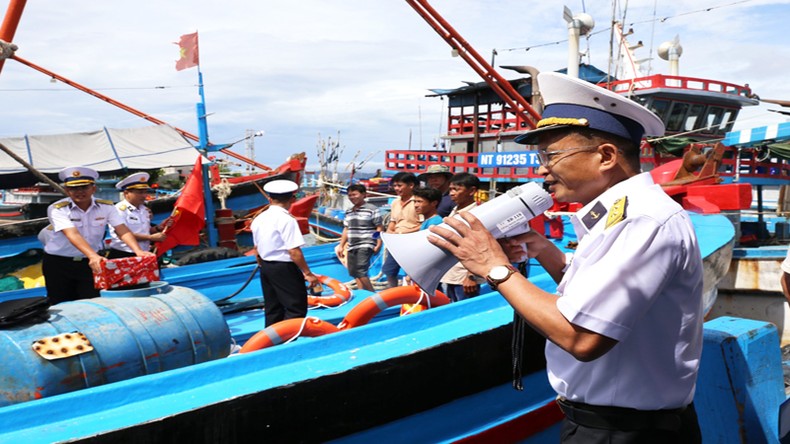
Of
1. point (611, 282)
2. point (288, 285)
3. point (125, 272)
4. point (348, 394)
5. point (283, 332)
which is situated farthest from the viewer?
point (288, 285)

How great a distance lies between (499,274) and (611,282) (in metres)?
0.26

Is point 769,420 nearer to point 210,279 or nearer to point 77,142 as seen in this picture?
point 210,279

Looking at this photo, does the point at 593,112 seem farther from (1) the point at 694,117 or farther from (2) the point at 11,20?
(1) the point at 694,117

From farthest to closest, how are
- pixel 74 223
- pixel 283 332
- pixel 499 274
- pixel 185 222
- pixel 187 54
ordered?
pixel 187 54 < pixel 185 222 < pixel 74 223 < pixel 283 332 < pixel 499 274

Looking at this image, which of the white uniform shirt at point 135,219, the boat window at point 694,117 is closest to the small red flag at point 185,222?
the white uniform shirt at point 135,219

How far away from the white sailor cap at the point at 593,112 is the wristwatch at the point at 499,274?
408 millimetres

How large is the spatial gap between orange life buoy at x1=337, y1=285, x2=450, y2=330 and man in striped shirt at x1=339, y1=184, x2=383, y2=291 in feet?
6.68

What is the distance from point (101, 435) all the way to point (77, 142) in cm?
1344

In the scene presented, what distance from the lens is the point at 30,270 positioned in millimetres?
7551

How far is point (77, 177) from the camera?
4.06 meters

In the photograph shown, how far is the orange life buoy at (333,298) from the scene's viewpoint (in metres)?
5.49

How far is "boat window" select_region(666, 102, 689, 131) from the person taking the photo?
16141 mm

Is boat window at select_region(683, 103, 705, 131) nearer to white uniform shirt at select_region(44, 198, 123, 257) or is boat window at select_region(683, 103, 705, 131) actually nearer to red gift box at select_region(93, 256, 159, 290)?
white uniform shirt at select_region(44, 198, 123, 257)

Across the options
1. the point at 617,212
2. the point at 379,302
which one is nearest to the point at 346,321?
the point at 379,302
